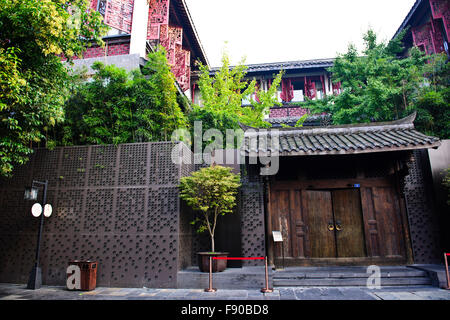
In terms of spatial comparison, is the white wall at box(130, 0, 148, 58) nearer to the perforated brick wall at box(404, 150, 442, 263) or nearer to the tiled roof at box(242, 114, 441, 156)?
the tiled roof at box(242, 114, 441, 156)

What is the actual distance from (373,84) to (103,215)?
1103cm

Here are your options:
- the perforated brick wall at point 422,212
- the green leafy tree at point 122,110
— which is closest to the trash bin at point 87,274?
the green leafy tree at point 122,110

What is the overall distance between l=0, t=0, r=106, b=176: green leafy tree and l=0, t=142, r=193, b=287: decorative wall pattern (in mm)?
1750

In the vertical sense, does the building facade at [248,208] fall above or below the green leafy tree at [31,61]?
below

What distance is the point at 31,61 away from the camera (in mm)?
6453

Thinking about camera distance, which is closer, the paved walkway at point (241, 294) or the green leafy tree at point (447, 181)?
the paved walkway at point (241, 294)

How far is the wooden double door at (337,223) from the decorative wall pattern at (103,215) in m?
3.09

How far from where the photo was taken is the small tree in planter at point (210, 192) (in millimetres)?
7160

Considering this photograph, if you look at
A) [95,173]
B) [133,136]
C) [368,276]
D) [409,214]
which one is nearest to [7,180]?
[95,173]

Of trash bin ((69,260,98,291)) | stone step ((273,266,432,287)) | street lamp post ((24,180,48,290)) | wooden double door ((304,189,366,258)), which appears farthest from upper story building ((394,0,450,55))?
street lamp post ((24,180,48,290))

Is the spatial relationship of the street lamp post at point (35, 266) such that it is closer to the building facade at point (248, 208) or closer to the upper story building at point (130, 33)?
the building facade at point (248, 208)

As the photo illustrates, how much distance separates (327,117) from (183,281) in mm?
10595

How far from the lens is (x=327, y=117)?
45.5 ft

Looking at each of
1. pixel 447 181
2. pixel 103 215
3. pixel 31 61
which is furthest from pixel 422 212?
pixel 31 61
